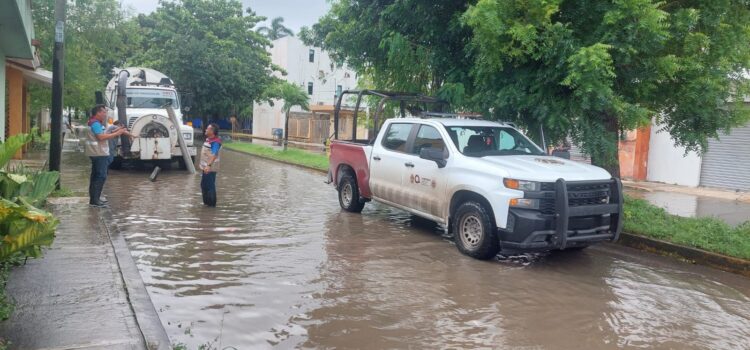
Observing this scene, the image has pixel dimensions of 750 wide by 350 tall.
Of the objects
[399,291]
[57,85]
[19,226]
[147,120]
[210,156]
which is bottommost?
[399,291]

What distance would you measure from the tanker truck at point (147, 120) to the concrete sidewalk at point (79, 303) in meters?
9.35

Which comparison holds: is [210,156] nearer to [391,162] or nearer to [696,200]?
[391,162]

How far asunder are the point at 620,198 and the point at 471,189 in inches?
72.7

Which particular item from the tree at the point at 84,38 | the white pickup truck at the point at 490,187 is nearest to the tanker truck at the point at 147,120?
the tree at the point at 84,38

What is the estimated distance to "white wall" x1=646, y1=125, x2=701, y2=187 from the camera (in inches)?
739

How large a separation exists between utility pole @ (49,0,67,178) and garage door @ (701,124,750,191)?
53.2 ft

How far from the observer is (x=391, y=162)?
9.79m

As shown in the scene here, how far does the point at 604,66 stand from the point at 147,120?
39.9ft

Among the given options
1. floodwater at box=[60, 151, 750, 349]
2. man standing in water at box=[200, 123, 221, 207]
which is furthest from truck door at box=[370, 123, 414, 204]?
man standing in water at box=[200, 123, 221, 207]

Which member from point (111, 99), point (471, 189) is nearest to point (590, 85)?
point (471, 189)

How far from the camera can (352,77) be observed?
5216cm

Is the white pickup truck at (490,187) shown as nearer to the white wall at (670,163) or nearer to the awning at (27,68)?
the awning at (27,68)

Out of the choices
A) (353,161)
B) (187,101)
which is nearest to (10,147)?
(353,161)

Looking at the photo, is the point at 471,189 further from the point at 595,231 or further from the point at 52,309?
the point at 52,309
